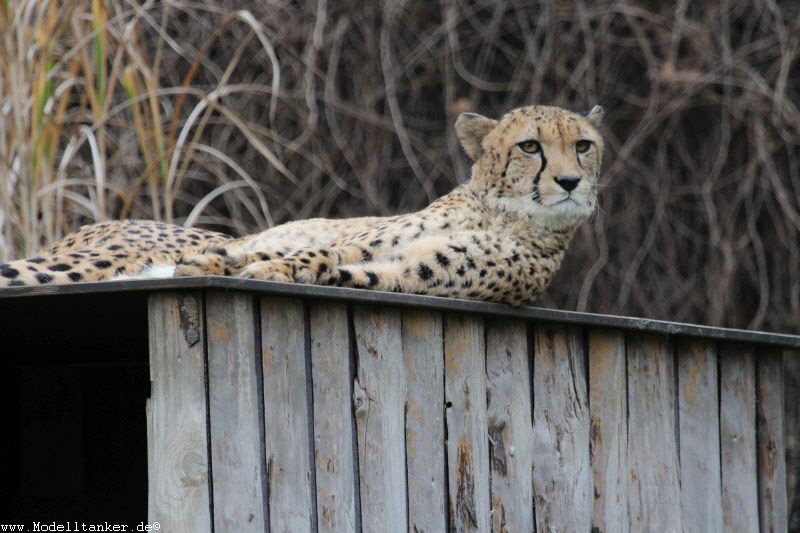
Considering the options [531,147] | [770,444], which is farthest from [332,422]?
[770,444]

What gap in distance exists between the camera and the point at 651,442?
3.07m

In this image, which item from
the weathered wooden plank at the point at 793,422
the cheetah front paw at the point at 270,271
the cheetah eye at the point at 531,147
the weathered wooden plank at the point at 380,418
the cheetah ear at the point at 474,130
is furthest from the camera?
the weathered wooden plank at the point at 793,422

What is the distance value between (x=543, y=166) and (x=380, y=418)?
3.57 ft

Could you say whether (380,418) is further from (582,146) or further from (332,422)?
(582,146)

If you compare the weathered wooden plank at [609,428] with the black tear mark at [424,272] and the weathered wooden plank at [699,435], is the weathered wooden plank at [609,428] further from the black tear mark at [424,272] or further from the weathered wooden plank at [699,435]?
the black tear mark at [424,272]

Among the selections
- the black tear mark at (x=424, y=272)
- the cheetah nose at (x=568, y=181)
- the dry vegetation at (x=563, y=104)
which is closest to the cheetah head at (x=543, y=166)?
the cheetah nose at (x=568, y=181)

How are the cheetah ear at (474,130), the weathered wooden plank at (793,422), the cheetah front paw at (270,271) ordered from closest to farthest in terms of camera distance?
the cheetah front paw at (270,271) → the cheetah ear at (474,130) → the weathered wooden plank at (793,422)

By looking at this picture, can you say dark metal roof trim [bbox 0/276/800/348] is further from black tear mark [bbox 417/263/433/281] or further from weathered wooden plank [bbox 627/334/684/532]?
black tear mark [bbox 417/263/433/281]

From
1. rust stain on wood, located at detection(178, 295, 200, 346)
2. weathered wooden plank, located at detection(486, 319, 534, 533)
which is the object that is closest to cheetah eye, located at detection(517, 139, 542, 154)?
weathered wooden plank, located at detection(486, 319, 534, 533)

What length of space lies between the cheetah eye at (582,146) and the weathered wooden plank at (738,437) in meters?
0.72

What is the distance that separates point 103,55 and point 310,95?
1.44m

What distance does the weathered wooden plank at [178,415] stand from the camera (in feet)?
7.68

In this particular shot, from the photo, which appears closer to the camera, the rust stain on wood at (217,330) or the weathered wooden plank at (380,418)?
the rust stain on wood at (217,330)

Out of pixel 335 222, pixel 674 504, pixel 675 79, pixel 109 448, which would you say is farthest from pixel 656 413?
pixel 675 79
